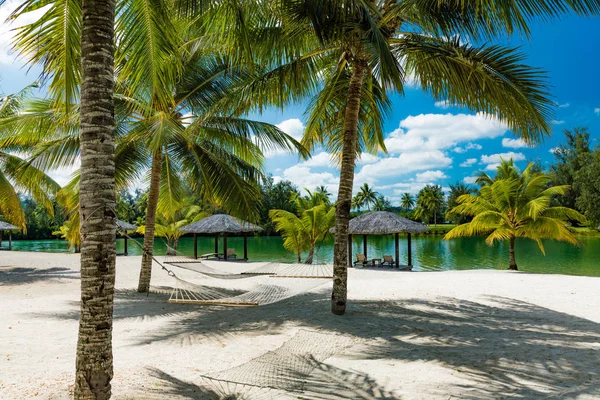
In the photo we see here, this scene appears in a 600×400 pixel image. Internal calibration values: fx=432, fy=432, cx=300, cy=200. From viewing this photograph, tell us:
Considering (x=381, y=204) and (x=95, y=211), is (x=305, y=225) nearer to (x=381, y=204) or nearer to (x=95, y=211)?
(x=95, y=211)

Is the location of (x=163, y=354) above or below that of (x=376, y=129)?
below

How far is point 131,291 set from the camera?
7.89 meters

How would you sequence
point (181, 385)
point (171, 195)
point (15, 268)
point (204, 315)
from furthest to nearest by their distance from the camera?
point (15, 268) → point (171, 195) → point (204, 315) → point (181, 385)

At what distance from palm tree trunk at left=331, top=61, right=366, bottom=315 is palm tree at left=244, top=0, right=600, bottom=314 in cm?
1

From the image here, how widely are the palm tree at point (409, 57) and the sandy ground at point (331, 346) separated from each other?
47.5 inches

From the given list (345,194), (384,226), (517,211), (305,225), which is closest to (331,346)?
(345,194)

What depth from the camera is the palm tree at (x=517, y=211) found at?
11.8m

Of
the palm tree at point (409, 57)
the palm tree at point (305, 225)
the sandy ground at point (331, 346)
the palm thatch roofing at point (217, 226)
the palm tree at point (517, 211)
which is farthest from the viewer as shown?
the palm tree at point (305, 225)

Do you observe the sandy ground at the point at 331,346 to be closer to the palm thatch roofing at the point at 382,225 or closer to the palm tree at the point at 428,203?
the palm thatch roofing at the point at 382,225

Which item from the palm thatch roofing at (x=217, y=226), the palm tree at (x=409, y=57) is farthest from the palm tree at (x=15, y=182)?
the palm tree at (x=409, y=57)

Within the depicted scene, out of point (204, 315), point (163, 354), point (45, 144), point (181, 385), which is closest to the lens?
point (181, 385)

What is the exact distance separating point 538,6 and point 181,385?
162 inches

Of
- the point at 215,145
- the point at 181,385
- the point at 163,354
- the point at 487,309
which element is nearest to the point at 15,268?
the point at 215,145

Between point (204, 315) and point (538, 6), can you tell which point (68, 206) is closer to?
point (204, 315)
